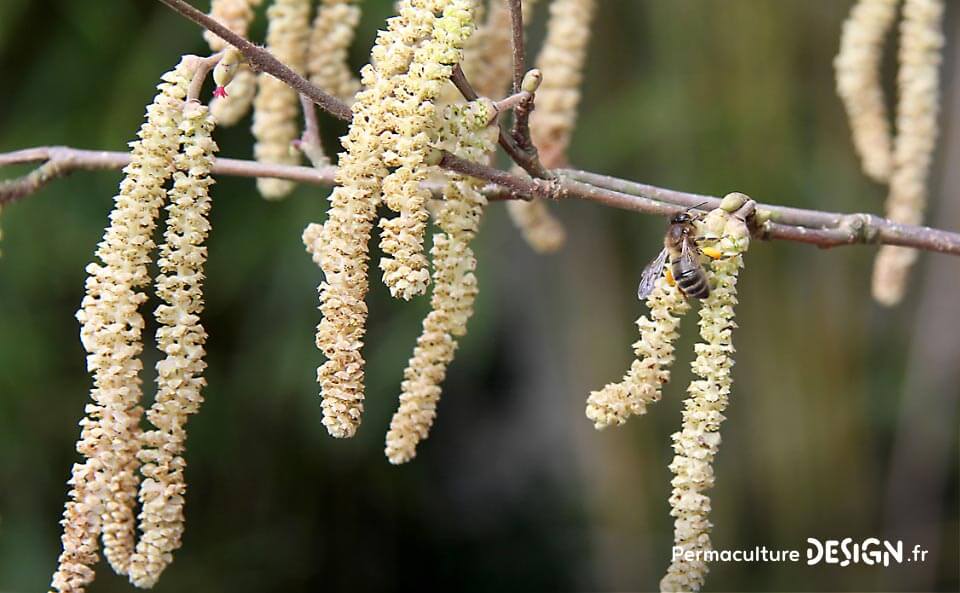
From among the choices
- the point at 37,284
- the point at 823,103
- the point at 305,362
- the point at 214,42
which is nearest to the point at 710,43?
the point at 823,103

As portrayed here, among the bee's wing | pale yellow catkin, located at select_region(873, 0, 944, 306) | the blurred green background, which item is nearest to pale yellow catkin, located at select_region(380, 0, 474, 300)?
the bee's wing

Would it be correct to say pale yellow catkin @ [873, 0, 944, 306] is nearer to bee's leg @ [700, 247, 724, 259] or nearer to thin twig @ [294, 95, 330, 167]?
bee's leg @ [700, 247, 724, 259]

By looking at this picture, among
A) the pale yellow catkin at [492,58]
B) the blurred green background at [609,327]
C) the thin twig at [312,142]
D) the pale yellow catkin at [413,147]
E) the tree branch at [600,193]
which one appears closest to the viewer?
the pale yellow catkin at [413,147]

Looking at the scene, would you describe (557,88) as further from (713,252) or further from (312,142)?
(713,252)

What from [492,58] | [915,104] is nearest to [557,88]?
[492,58]

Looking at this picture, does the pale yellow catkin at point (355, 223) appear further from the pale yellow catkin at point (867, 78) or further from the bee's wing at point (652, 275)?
the pale yellow catkin at point (867, 78)

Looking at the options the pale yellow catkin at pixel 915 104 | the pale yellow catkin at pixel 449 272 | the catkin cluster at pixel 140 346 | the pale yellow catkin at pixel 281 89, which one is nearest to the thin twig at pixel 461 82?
the pale yellow catkin at pixel 449 272

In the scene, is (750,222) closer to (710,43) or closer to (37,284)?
(710,43)
